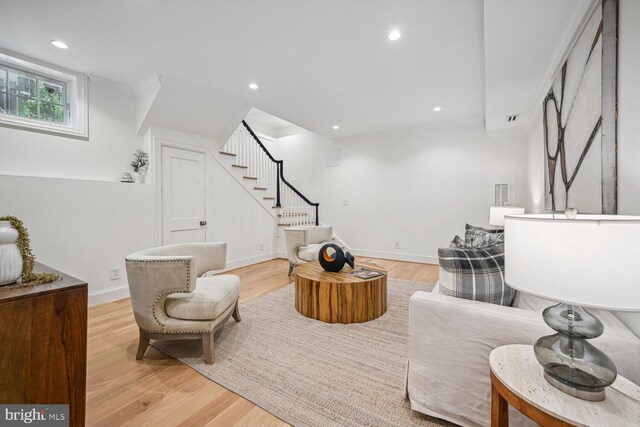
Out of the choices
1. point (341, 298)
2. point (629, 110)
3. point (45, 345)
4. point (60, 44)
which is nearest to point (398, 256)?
point (341, 298)

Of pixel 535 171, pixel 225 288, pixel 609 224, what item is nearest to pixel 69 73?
pixel 225 288

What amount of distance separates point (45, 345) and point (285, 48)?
2.61 m

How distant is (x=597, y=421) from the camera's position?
0.71 meters

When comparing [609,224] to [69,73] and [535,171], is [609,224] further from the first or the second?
[69,73]

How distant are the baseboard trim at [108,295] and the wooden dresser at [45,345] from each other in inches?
98.6

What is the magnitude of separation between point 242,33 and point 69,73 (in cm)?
222

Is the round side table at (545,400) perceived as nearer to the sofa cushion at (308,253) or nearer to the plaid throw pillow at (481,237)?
the plaid throw pillow at (481,237)

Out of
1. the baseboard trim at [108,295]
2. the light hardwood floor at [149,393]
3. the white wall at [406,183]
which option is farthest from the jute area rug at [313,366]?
the white wall at [406,183]

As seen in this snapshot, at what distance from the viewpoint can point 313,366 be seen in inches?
71.5

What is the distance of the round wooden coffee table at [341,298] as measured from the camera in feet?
7.90

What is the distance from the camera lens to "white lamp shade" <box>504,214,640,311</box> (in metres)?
0.67

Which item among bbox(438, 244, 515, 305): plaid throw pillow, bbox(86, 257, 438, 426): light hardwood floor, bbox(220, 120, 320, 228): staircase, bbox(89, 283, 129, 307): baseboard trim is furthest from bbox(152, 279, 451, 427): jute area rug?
bbox(220, 120, 320, 228): staircase

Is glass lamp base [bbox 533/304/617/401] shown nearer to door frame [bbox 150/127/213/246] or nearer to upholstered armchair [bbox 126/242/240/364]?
upholstered armchair [bbox 126/242/240/364]

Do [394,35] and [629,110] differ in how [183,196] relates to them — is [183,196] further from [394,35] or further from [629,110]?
[629,110]
